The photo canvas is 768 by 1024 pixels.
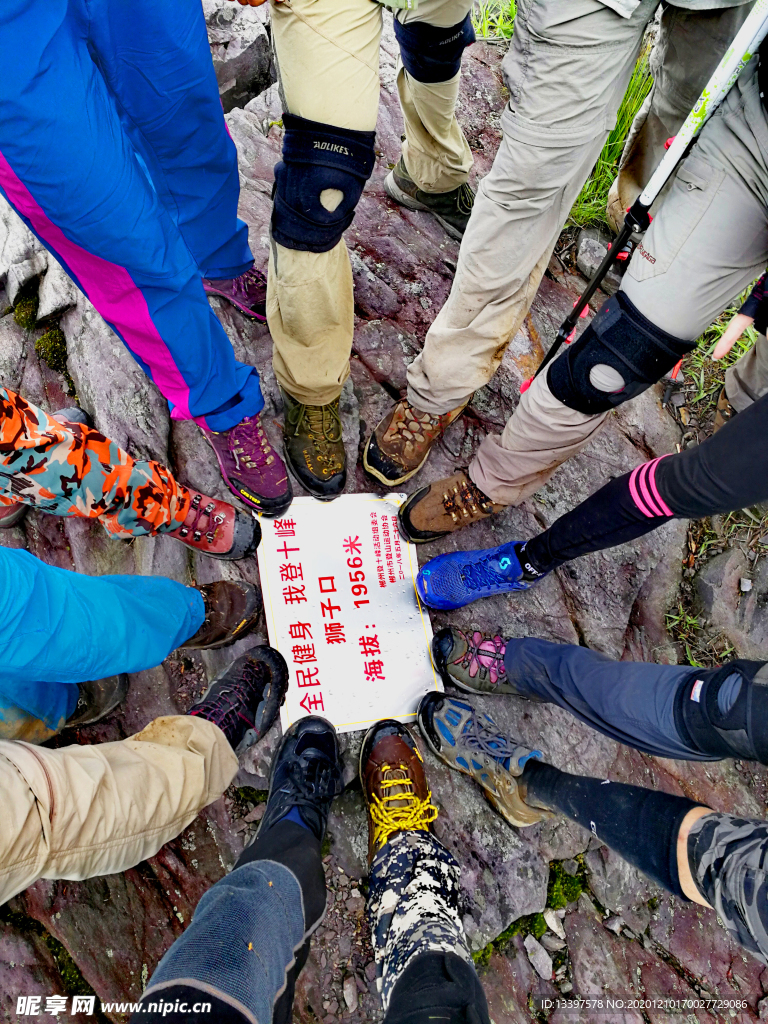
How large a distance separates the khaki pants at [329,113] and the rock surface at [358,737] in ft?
2.00

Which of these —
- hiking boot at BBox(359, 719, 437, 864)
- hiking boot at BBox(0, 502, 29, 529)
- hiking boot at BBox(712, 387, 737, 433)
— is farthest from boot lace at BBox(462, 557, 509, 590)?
hiking boot at BBox(0, 502, 29, 529)

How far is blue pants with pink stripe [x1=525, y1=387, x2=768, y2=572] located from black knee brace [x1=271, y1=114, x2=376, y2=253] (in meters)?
1.37

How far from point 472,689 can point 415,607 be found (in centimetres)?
48

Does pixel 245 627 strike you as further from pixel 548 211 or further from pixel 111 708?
pixel 548 211

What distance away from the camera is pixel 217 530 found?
250 centimetres

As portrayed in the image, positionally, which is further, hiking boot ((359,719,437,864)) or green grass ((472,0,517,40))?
green grass ((472,0,517,40))

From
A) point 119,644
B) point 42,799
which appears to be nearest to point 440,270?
point 119,644

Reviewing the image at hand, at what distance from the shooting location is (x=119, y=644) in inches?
71.9

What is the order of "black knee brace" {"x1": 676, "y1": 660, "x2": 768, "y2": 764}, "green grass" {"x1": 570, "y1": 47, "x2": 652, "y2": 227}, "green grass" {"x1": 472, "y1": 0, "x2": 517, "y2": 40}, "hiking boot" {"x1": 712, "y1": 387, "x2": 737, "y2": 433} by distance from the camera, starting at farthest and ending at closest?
1. "green grass" {"x1": 472, "y1": 0, "x2": 517, "y2": 40}
2. "green grass" {"x1": 570, "y1": 47, "x2": 652, "y2": 227}
3. "hiking boot" {"x1": 712, "y1": 387, "x2": 737, "y2": 433}
4. "black knee brace" {"x1": 676, "y1": 660, "x2": 768, "y2": 764}

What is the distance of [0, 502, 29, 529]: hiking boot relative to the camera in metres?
2.64

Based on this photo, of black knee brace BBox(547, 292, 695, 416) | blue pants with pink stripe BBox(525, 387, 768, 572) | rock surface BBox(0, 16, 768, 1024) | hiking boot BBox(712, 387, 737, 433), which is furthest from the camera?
hiking boot BBox(712, 387, 737, 433)

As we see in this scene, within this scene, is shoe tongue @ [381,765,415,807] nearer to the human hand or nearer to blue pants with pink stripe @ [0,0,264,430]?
blue pants with pink stripe @ [0,0,264,430]

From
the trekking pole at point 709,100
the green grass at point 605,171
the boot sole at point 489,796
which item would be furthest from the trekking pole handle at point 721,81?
the boot sole at point 489,796

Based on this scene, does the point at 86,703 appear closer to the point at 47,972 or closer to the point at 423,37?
the point at 47,972
